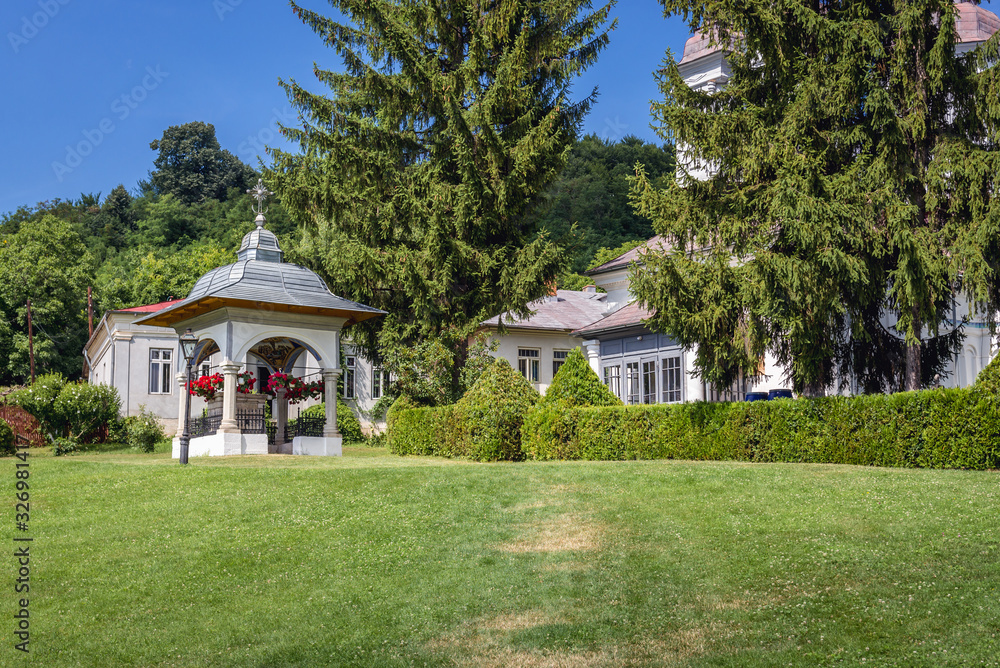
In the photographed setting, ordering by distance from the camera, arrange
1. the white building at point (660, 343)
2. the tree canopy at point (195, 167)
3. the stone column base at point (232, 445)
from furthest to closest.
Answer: the tree canopy at point (195, 167), the white building at point (660, 343), the stone column base at point (232, 445)

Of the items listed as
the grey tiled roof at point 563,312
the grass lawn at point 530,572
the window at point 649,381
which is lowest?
the grass lawn at point 530,572

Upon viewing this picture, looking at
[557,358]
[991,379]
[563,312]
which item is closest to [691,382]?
[557,358]

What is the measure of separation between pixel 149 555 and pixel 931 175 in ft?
48.6

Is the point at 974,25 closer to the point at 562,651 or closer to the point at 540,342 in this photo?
the point at 540,342

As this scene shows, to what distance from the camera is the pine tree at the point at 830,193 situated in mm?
16500

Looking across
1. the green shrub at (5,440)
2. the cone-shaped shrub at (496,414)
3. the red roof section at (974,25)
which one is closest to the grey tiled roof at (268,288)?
the cone-shaped shrub at (496,414)

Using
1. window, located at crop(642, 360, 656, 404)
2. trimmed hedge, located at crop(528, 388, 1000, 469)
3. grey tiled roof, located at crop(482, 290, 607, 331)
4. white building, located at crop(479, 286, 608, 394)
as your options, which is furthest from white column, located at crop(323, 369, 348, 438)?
white building, located at crop(479, 286, 608, 394)

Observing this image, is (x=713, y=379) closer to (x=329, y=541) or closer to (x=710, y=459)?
(x=710, y=459)

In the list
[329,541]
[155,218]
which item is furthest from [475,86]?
[155,218]

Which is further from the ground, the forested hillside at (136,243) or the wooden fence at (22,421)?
the forested hillside at (136,243)

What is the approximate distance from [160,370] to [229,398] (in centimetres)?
1803

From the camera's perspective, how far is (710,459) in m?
17.3

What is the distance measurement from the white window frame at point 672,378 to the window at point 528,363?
35.4 ft

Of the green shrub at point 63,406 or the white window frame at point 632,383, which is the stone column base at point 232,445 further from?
the white window frame at point 632,383
